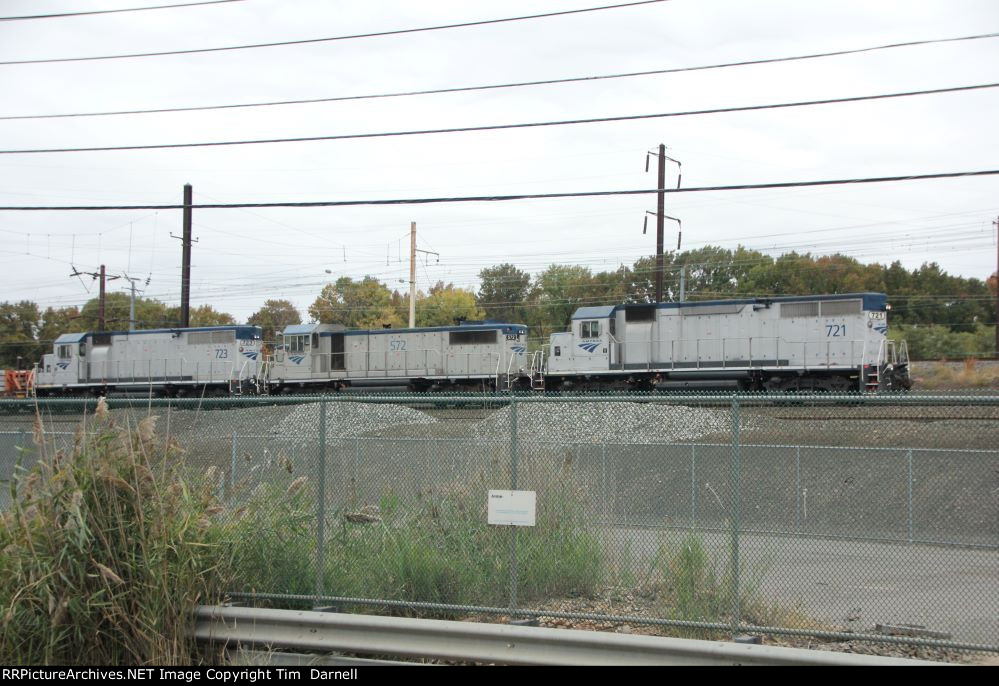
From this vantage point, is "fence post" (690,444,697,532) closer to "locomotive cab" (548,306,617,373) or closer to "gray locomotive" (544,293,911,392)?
"gray locomotive" (544,293,911,392)

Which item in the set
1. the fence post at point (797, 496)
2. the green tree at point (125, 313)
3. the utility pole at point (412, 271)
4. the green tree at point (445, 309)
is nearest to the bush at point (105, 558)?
the fence post at point (797, 496)

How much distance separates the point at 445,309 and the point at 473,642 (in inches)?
2587

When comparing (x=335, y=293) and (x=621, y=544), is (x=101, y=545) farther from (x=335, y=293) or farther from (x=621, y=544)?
(x=335, y=293)

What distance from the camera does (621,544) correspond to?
8945 mm

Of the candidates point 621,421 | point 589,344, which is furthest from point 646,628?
point 589,344

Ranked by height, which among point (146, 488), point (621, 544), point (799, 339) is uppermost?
point (799, 339)

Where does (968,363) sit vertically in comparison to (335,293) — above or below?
below

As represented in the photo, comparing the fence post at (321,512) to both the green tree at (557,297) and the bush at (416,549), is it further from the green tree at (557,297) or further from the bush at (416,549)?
the green tree at (557,297)

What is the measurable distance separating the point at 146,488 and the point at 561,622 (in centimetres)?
418

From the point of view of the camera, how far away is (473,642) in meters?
6.73

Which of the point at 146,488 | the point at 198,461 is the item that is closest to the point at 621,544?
the point at 146,488

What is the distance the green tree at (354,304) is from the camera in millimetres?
73312

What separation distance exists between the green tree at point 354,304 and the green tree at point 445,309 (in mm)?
2852

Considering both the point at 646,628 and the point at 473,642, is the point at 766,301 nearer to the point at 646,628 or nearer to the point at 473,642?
the point at 646,628
